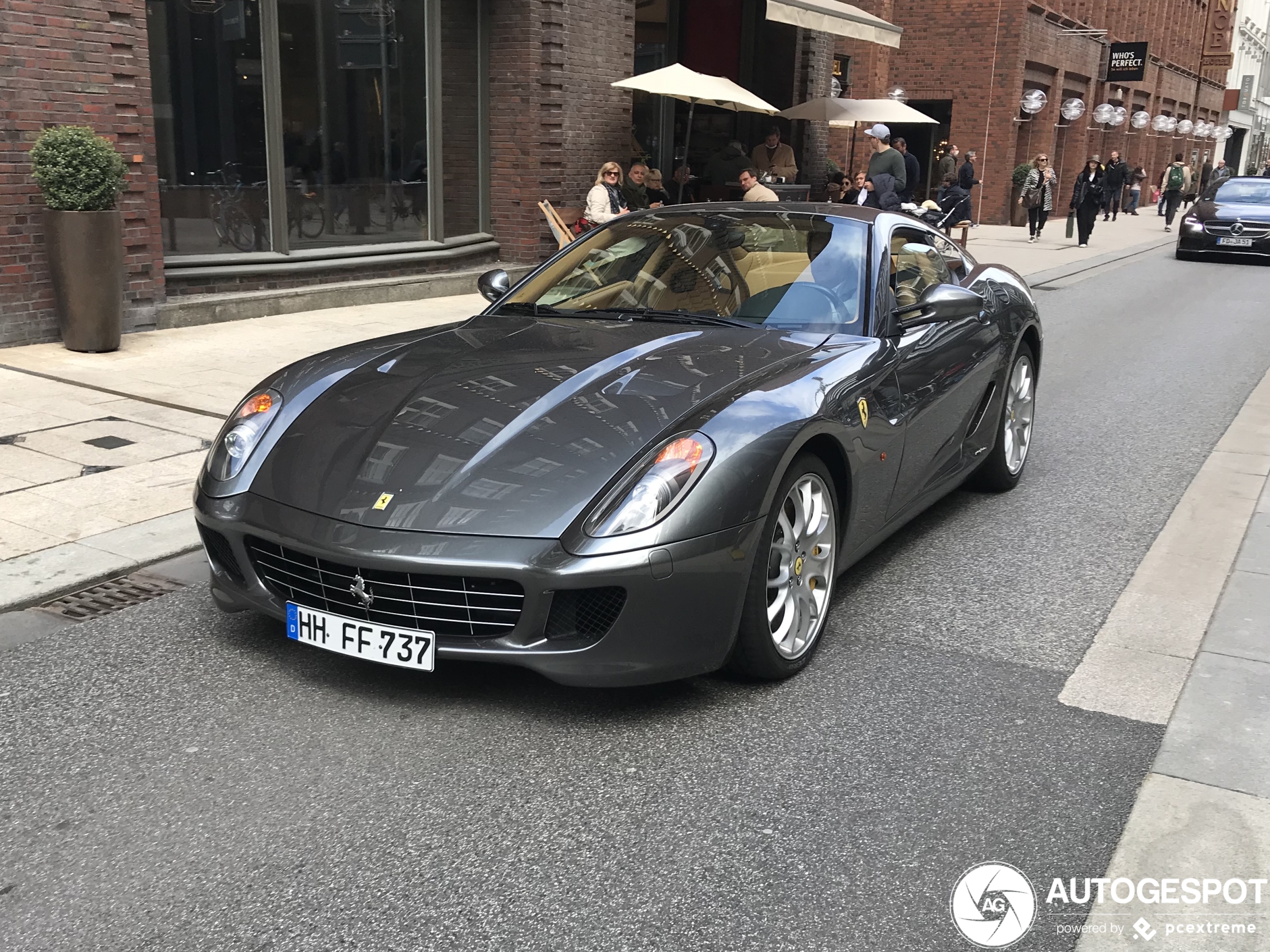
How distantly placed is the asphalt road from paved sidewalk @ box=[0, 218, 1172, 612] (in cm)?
61

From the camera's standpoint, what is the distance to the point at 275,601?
3652 millimetres

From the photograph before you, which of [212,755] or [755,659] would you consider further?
[755,659]

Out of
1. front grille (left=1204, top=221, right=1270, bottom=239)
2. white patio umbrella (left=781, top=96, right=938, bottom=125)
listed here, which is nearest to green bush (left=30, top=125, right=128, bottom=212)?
white patio umbrella (left=781, top=96, right=938, bottom=125)

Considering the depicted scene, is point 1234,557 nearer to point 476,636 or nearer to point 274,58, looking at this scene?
point 476,636

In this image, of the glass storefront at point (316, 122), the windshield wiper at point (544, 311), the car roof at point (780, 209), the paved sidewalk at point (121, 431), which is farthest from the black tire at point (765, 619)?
the glass storefront at point (316, 122)

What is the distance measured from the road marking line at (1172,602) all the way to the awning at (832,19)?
10.8m

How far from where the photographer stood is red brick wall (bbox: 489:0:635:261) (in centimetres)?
1481

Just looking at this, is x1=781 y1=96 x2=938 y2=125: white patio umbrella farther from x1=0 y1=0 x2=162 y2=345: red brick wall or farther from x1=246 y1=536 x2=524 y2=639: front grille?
x1=246 y1=536 x2=524 y2=639: front grille

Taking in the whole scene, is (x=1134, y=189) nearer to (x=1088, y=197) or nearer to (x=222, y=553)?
(x=1088, y=197)

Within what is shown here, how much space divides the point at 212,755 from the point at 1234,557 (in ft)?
13.6

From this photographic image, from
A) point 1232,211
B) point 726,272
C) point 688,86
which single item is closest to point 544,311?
point 726,272

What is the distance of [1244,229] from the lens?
73.0 ft

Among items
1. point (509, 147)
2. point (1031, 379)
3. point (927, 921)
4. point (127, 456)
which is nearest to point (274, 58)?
point (509, 147)

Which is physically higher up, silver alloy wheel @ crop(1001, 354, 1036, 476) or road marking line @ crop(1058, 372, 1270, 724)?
silver alloy wheel @ crop(1001, 354, 1036, 476)
